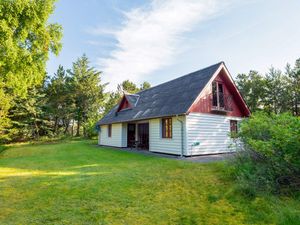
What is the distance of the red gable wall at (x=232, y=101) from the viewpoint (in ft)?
40.3

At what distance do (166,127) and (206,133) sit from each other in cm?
249

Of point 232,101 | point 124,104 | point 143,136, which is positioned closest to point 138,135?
point 143,136

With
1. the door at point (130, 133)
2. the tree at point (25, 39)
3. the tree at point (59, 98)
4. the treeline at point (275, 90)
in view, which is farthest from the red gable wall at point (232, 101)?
the tree at point (59, 98)

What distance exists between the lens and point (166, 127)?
12805 millimetres

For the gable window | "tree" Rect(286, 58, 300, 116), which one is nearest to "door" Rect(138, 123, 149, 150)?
the gable window

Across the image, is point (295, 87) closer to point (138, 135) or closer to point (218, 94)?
point (218, 94)

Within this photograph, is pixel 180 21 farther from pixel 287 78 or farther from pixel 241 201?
pixel 287 78

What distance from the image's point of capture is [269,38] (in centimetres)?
1245

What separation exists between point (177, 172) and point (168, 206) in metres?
2.95

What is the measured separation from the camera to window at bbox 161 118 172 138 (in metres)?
12.5

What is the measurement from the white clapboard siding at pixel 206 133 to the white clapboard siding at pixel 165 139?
526mm

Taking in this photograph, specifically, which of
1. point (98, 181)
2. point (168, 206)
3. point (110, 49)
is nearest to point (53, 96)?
point (110, 49)

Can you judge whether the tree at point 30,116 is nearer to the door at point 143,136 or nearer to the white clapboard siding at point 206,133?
the door at point 143,136

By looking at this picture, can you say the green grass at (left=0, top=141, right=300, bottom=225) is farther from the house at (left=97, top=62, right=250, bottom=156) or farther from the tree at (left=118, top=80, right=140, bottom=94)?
the tree at (left=118, top=80, right=140, bottom=94)
